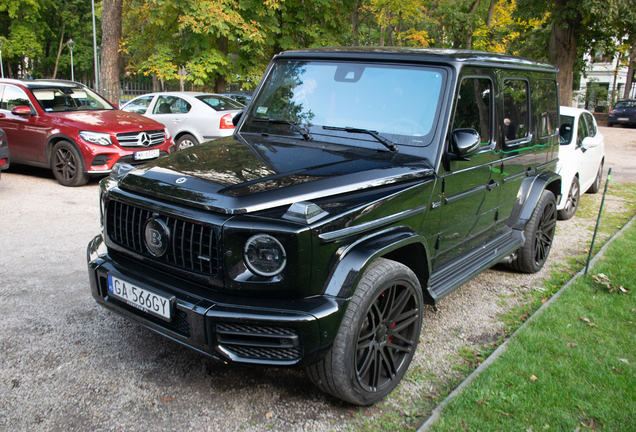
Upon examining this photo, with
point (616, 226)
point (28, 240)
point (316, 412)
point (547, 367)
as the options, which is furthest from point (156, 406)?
point (616, 226)

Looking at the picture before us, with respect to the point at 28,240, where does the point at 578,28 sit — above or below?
above

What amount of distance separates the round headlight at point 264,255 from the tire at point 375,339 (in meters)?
0.45

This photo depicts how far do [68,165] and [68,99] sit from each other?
1497mm

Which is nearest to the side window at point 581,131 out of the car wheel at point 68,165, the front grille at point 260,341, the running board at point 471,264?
the running board at point 471,264

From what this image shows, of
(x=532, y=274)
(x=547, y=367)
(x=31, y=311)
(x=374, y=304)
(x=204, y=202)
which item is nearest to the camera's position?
(x=204, y=202)

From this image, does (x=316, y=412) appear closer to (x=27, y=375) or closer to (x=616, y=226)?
(x=27, y=375)

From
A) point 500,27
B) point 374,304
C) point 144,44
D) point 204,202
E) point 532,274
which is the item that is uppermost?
point 500,27

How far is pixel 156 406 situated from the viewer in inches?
116

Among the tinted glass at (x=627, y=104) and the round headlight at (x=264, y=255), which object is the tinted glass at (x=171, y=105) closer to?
the round headlight at (x=264, y=255)

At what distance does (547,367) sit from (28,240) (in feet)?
18.2

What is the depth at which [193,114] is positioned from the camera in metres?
11.4

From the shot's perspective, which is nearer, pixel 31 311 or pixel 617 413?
pixel 617 413

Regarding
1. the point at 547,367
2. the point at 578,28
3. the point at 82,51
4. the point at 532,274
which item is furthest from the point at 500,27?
the point at 82,51

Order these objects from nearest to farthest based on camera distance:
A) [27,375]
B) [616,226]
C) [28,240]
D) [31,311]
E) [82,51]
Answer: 1. [27,375]
2. [31,311]
3. [28,240]
4. [616,226]
5. [82,51]
